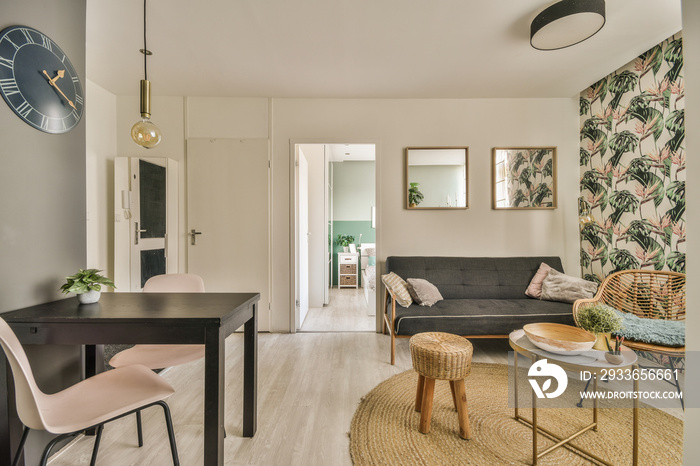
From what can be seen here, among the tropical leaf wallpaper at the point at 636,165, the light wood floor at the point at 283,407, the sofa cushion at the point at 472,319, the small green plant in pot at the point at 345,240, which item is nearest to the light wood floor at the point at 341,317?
the light wood floor at the point at 283,407

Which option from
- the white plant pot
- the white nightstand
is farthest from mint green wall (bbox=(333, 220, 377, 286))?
the white plant pot

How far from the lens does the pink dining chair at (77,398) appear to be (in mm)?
943

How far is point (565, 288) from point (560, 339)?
1679mm

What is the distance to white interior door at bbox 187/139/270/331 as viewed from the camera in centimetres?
349

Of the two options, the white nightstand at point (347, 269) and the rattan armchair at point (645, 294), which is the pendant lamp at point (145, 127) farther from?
the white nightstand at point (347, 269)

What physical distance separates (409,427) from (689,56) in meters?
2.01

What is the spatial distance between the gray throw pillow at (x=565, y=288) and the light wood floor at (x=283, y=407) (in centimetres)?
68

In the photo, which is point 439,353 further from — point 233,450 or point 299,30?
point 299,30

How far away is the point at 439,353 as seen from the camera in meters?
1.64

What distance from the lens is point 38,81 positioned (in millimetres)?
1490

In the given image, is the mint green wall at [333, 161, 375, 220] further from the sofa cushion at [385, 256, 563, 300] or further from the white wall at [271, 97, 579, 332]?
the sofa cushion at [385, 256, 563, 300]

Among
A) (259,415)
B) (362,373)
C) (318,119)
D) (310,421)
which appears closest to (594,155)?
(318,119)

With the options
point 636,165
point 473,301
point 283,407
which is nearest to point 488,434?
point 283,407

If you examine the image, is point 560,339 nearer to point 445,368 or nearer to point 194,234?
point 445,368
